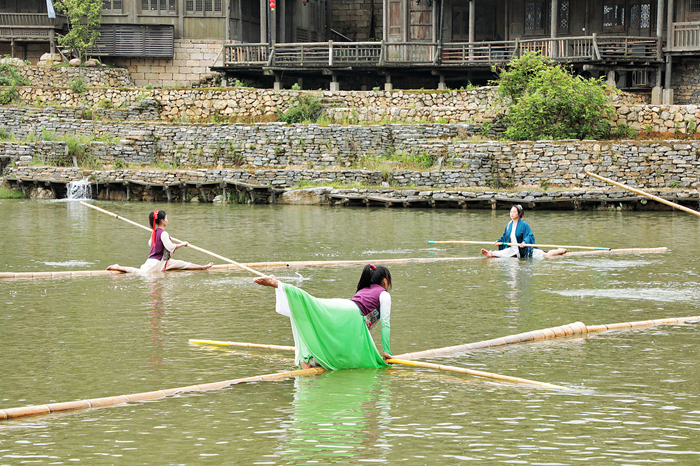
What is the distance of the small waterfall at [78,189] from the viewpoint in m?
33.3

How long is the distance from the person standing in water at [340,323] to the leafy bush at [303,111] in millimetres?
26618

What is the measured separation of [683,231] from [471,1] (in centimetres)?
1726

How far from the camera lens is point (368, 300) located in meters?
8.85

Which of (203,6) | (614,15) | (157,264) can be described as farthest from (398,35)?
(157,264)

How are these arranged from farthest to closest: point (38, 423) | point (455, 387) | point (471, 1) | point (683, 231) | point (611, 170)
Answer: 1. point (471, 1)
2. point (611, 170)
3. point (683, 231)
4. point (455, 387)
5. point (38, 423)

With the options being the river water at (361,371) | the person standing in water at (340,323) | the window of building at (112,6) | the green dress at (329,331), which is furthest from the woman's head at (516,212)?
the window of building at (112,6)

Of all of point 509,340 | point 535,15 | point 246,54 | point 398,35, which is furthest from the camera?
point 246,54

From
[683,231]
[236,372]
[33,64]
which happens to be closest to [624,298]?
[236,372]

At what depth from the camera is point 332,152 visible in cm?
3359

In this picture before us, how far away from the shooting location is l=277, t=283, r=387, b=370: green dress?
8445 millimetres

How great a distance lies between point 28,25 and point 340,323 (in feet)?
122

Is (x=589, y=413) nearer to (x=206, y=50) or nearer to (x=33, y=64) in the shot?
(x=206, y=50)

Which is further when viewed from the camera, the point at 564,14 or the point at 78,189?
the point at 564,14

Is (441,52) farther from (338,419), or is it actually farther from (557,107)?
(338,419)
